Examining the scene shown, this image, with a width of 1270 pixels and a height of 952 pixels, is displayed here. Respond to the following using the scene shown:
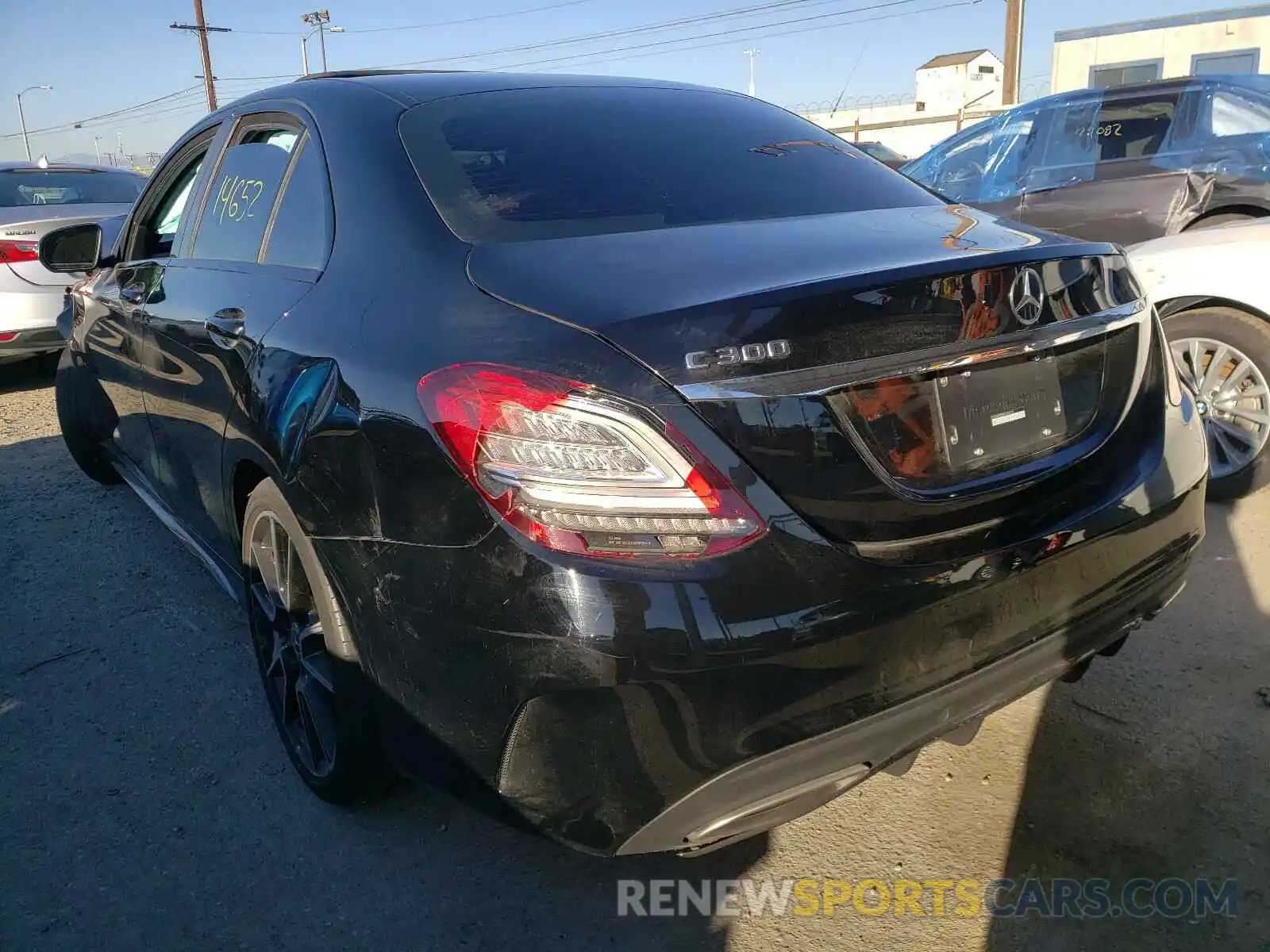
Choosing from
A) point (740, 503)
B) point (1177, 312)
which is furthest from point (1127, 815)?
point (1177, 312)

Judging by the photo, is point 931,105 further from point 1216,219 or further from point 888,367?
point 888,367

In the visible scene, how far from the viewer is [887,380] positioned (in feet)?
5.52

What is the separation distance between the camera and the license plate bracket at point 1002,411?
1.77 meters

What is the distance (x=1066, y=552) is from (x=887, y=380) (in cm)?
51

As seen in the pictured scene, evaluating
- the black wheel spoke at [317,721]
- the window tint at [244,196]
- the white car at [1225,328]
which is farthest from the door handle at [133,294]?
the white car at [1225,328]

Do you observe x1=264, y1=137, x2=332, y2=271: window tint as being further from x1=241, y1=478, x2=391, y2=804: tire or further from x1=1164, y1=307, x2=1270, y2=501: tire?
x1=1164, y1=307, x2=1270, y2=501: tire

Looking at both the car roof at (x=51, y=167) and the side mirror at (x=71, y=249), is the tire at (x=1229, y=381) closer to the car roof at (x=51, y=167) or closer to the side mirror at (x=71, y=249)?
the side mirror at (x=71, y=249)

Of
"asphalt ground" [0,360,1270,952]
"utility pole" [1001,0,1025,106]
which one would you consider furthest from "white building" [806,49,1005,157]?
"asphalt ground" [0,360,1270,952]

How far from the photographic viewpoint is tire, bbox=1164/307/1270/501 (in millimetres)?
3861

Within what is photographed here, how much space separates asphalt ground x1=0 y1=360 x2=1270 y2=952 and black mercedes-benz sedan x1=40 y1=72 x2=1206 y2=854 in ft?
0.84

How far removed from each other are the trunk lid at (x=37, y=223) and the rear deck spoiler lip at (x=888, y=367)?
634 cm

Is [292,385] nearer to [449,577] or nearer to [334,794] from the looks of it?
[449,577]

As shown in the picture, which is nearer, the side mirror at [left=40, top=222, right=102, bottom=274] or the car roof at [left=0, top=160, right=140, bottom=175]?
the side mirror at [left=40, top=222, right=102, bottom=274]

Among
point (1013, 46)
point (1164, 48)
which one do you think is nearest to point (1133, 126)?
point (1013, 46)
